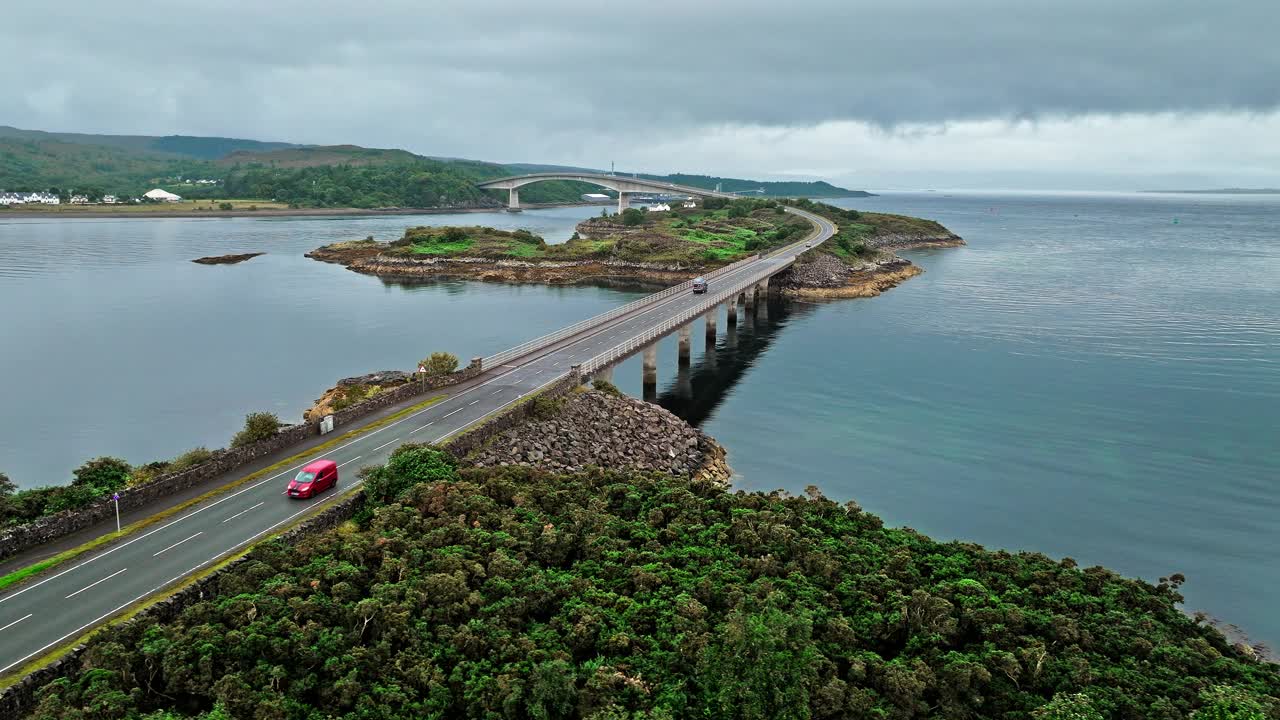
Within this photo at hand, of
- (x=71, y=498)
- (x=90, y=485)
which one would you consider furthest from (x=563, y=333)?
(x=71, y=498)

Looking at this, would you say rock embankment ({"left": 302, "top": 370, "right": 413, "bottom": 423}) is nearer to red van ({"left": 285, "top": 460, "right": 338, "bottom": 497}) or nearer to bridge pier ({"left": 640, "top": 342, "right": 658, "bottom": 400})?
red van ({"left": 285, "top": 460, "right": 338, "bottom": 497})

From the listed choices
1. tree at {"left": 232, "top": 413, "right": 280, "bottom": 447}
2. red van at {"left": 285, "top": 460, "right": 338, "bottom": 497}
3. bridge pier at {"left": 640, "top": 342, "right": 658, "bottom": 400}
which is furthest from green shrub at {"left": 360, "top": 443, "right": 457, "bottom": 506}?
bridge pier at {"left": 640, "top": 342, "right": 658, "bottom": 400}

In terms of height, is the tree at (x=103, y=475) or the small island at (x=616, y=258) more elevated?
the small island at (x=616, y=258)

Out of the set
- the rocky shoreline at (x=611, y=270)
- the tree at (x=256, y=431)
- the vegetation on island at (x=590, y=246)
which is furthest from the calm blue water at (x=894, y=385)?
the vegetation on island at (x=590, y=246)

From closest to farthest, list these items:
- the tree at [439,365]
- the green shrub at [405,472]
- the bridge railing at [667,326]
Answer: the green shrub at [405,472] → the tree at [439,365] → the bridge railing at [667,326]

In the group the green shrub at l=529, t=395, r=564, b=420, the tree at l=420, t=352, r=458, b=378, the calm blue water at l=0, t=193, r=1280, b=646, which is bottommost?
the calm blue water at l=0, t=193, r=1280, b=646

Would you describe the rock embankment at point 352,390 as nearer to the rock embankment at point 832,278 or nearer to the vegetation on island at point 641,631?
the vegetation on island at point 641,631
